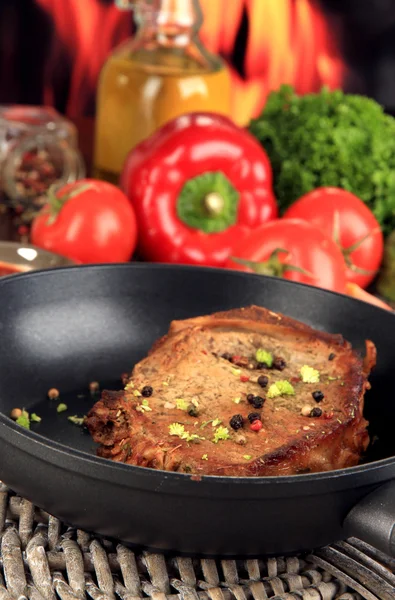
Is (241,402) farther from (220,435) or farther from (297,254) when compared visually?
(297,254)

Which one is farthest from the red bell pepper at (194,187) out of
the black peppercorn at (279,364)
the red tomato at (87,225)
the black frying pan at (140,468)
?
the black peppercorn at (279,364)

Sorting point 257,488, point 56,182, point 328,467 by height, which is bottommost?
point 56,182

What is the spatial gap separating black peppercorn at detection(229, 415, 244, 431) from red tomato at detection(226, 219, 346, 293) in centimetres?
106

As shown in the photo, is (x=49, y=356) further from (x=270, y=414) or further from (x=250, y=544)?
(x=250, y=544)

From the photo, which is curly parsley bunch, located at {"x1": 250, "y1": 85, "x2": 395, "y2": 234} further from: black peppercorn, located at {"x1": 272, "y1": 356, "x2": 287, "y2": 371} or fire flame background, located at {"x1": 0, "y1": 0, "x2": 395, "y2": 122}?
fire flame background, located at {"x1": 0, "y1": 0, "x2": 395, "y2": 122}

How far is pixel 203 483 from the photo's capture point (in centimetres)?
133

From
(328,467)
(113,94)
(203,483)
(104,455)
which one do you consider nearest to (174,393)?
(104,455)

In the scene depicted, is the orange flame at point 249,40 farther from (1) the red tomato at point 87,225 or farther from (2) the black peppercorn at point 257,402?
(2) the black peppercorn at point 257,402

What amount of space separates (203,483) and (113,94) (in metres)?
2.47

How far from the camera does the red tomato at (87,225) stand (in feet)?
9.92

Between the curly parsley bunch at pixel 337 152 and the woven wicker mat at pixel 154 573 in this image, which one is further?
the curly parsley bunch at pixel 337 152

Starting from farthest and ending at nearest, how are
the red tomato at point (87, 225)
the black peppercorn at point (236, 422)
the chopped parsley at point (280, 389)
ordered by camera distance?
1. the red tomato at point (87, 225)
2. the chopped parsley at point (280, 389)
3. the black peppercorn at point (236, 422)

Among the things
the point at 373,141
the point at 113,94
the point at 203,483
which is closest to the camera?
the point at 203,483

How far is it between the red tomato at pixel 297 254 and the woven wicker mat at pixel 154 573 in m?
1.13
